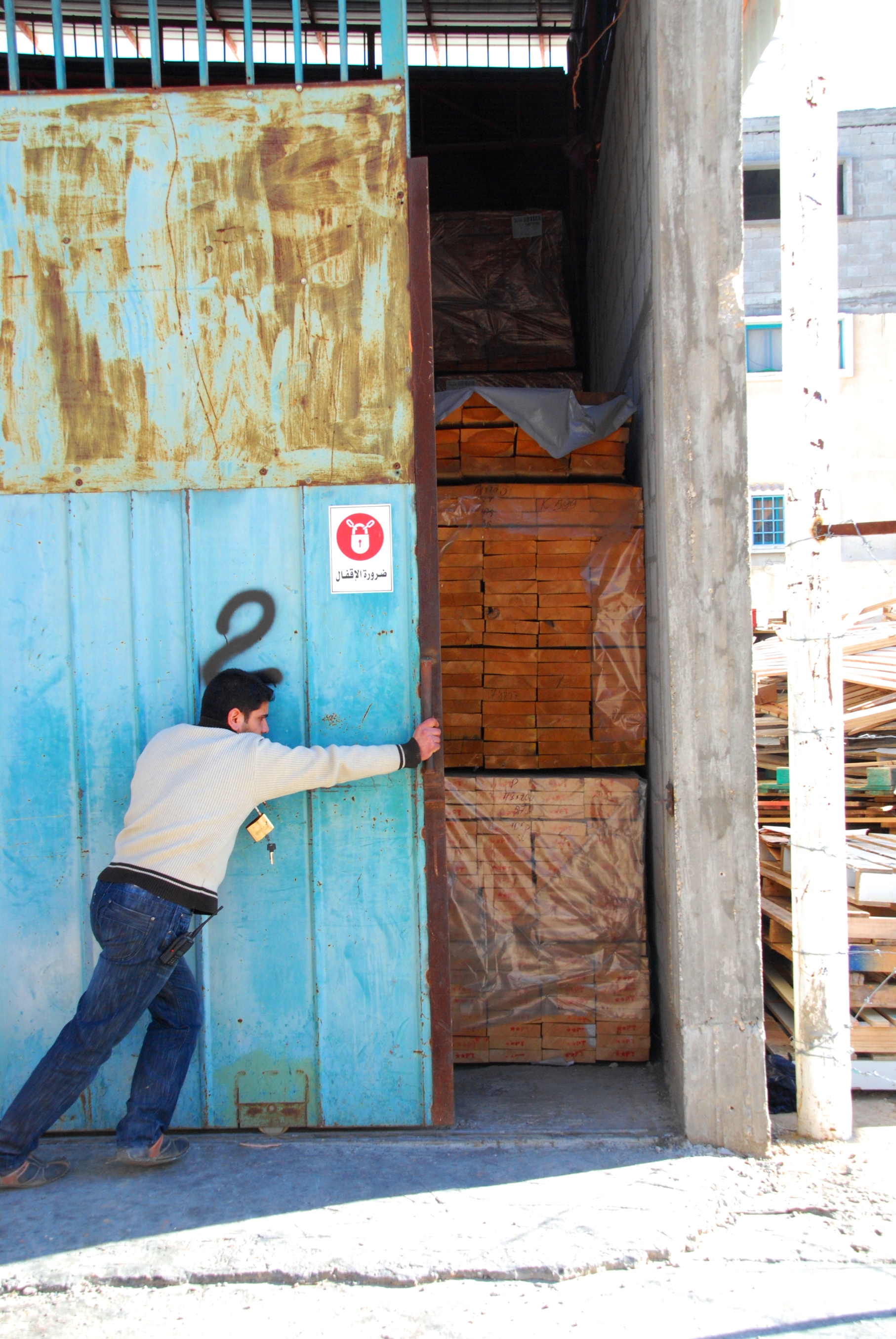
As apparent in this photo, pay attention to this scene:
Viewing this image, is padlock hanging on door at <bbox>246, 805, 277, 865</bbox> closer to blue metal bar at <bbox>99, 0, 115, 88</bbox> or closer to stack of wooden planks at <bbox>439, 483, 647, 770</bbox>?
stack of wooden planks at <bbox>439, 483, 647, 770</bbox>

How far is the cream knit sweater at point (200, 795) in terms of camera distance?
3.29 meters

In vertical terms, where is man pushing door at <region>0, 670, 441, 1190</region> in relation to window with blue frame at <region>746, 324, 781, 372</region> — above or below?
below

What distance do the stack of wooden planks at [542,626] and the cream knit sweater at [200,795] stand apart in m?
1.44

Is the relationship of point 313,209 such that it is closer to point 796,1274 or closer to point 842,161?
Answer: point 796,1274

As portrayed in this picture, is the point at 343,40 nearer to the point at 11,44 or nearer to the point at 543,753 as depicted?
the point at 11,44

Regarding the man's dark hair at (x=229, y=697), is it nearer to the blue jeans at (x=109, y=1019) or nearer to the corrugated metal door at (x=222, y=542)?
the corrugated metal door at (x=222, y=542)

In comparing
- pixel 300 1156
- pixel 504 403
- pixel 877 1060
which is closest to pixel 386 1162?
pixel 300 1156

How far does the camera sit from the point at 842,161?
59.6 ft

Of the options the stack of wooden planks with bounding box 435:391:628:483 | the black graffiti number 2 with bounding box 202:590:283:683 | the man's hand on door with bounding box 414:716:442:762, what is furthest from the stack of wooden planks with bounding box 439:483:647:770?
the black graffiti number 2 with bounding box 202:590:283:683

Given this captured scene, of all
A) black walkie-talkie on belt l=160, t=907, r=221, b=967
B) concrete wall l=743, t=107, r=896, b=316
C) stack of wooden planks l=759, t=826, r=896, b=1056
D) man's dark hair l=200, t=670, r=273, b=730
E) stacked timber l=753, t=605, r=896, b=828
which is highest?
concrete wall l=743, t=107, r=896, b=316

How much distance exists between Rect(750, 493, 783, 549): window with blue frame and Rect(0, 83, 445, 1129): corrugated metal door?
1546cm

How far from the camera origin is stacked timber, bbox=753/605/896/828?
570 centimetres

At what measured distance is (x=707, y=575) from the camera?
3639 millimetres

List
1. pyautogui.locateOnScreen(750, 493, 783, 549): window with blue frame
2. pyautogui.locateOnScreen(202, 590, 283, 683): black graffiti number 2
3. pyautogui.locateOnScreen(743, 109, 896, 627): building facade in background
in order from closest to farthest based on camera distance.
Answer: pyautogui.locateOnScreen(202, 590, 283, 683): black graffiti number 2
pyautogui.locateOnScreen(750, 493, 783, 549): window with blue frame
pyautogui.locateOnScreen(743, 109, 896, 627): building facade in background
